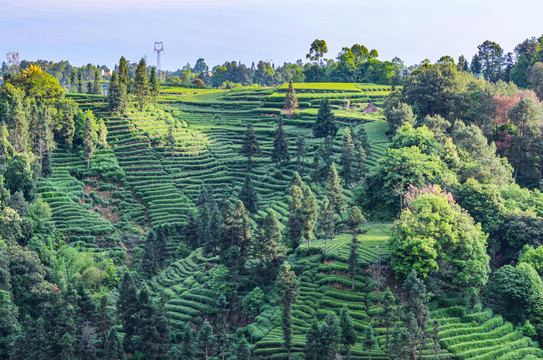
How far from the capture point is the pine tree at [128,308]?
40719mm

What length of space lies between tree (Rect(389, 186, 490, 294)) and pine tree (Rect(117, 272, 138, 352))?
2040 centimetres

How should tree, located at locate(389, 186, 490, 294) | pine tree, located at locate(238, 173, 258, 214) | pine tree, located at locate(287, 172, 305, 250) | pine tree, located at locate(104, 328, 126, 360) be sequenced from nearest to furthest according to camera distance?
pine tree, located at locate(104, 328, 126, 360), tree, located at locate(389, 186, 490, 294), pine tree, located at locate(287, 172, 305, 250), pine tree, located at locate(238, 173, 258, 214)

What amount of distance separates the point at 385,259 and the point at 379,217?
905cm

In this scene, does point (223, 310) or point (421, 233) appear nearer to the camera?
point (421, 233)

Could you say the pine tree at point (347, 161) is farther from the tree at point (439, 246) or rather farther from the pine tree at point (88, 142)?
the pine tree at point (88, 142)

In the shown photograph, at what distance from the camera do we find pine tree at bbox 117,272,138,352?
134 feet

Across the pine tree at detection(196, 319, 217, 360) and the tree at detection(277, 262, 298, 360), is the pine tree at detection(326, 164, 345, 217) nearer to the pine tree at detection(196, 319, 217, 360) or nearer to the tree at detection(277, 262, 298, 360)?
the tree at detection(277, 262, 298, 360)

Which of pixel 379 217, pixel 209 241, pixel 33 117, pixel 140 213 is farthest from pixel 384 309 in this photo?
pixel 33 117

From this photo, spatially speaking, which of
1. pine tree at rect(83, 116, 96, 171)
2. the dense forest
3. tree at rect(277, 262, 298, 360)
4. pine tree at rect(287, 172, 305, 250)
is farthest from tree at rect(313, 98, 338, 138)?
tree at rect(277, 262, 298, 360)

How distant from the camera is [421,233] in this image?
130ft

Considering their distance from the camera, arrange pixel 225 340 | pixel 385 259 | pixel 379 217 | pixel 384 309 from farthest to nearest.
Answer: pixel 379 217 < pixel 385 259 < pixel 225 340 < pixel 384 309

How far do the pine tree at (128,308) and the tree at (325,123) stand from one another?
41.5 metres

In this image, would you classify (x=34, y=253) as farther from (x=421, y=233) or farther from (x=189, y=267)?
(x=421, y=233)

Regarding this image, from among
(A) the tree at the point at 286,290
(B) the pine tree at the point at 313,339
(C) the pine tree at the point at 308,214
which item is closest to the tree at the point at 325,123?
(C) the pine tree at the point at 308,214
